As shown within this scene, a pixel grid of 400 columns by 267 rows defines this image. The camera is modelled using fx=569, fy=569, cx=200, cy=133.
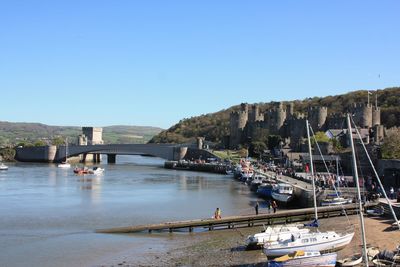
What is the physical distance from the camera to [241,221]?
1213 inches

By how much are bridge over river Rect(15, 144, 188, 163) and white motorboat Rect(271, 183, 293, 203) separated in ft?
234

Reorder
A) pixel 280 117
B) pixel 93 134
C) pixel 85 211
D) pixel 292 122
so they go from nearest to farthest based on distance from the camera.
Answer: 1. pixel 85 211
2. pixel 292 122
3. pixel 280 117
4. pixel 93 134

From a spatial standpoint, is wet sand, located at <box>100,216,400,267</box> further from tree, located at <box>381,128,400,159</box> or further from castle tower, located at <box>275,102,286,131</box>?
castle tower, located at <box>275,102,286,131</box>

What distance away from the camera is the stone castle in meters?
87.4

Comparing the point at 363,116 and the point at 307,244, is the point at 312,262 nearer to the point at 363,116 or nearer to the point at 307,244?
the point at 307,244

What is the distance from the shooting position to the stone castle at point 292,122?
8738cm

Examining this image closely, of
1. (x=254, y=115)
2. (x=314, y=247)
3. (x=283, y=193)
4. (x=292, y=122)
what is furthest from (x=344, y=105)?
(x=314, y=247)

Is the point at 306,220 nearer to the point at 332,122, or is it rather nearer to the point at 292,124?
the point at 332,122

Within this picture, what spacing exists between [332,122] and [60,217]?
63895 mm

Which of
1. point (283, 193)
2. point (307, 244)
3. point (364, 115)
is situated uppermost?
point (364, 115)

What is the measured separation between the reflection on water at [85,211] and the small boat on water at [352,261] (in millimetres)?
8873

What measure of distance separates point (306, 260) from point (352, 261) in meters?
1.64

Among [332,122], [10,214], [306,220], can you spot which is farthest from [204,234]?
[332,122]

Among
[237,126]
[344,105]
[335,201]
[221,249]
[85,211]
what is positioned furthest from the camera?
[344,105]
